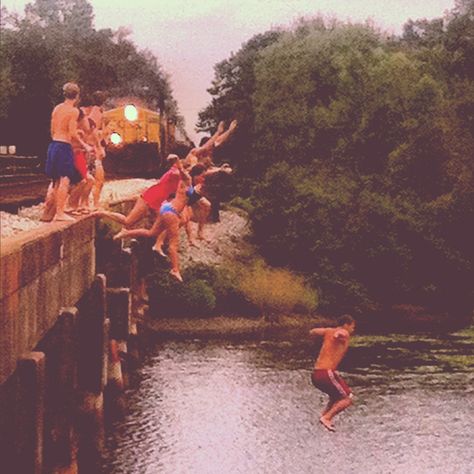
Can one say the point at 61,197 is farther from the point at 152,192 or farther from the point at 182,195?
the point at 152,192

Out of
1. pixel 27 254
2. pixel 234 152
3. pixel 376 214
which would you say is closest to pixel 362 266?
pixel 376 214

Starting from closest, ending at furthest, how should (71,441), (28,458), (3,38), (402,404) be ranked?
(28,458) → (71,441) → (402,404) → (3,38)

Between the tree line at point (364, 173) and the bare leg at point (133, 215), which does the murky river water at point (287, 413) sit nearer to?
the bare leg at point (133, 215)

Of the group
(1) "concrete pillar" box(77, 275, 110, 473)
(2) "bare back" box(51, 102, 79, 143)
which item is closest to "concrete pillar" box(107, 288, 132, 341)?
(1) "concrete pillar" box(77, 275, 110, 473)

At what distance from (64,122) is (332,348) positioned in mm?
5478

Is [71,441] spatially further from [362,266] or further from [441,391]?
[362,266]

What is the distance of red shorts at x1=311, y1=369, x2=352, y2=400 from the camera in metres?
22.3

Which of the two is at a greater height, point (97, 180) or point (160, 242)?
point (97, 180)

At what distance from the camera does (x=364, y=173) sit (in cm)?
7088

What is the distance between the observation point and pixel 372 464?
34031 mm

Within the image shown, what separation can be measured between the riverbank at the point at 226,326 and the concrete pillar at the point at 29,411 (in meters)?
42.4

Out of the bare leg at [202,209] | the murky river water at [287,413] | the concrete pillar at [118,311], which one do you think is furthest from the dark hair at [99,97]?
the murky river water at [287,413]

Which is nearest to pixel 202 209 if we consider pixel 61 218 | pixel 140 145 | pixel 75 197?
pixel 75 197

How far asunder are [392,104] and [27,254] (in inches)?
2196
